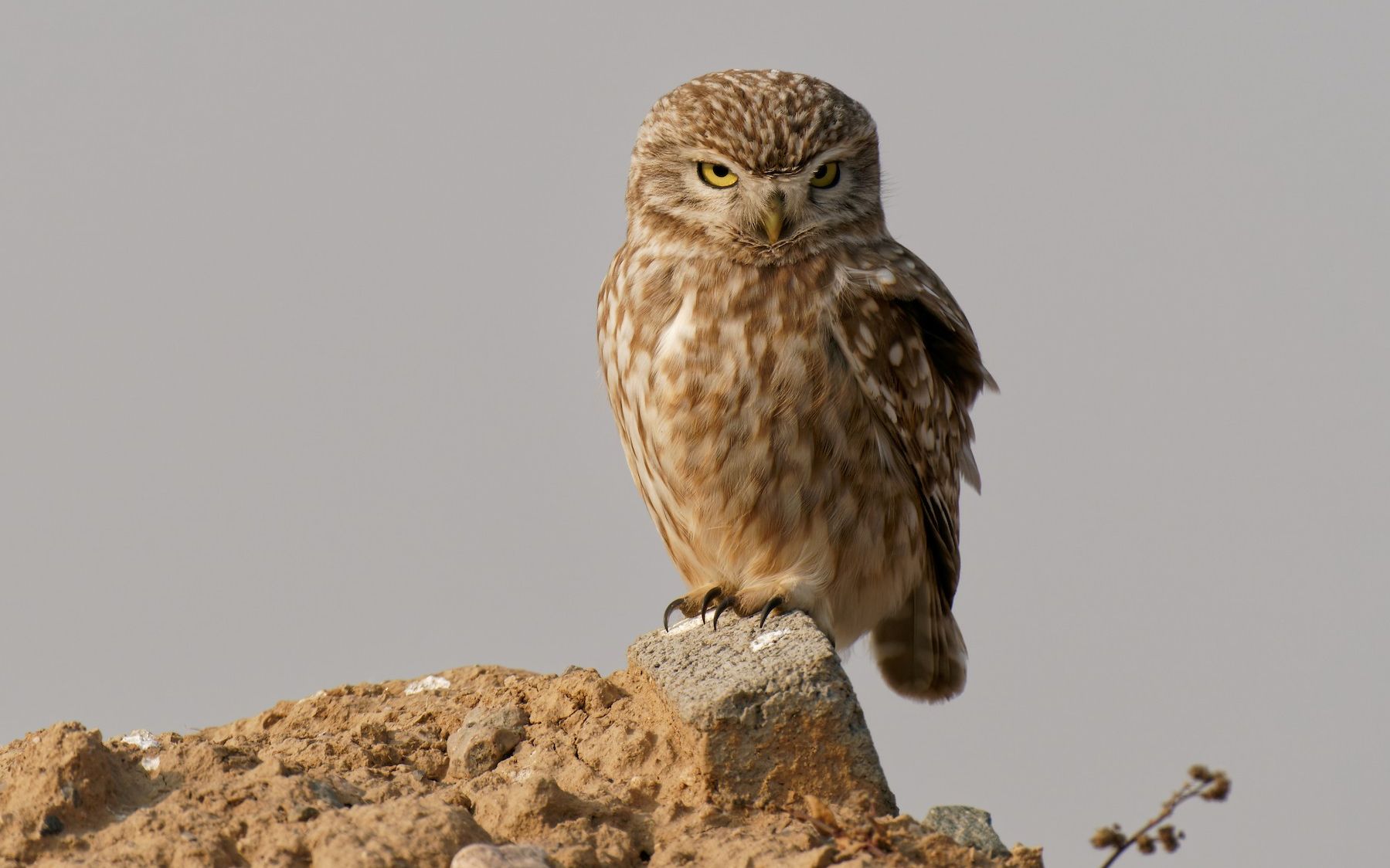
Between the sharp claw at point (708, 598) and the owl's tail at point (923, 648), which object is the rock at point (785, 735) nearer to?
the sharp claw at point (708, 598)

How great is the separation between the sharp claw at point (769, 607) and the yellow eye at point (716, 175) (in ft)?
4.35

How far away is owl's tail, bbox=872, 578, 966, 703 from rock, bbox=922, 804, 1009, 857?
1.33m

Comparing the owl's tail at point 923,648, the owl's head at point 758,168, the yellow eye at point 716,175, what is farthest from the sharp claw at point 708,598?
the yellow eye at point 716,175

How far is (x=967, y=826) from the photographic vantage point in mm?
4215

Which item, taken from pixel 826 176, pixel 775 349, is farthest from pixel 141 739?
pixel 826 176

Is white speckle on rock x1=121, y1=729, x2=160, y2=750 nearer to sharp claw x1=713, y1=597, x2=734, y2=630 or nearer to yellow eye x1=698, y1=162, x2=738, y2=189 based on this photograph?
sharp claw x1=713, y1=597, x2=734, y2=630

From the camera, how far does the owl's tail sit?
18.3 feet

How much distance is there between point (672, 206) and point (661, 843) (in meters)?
2.14

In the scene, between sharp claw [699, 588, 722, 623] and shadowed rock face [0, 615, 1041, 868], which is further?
sharp claw [699, 588, 722, 623]

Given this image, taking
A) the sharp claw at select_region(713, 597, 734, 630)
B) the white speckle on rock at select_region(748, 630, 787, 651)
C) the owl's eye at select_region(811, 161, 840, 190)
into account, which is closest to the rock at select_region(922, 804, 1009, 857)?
the white speckle on rock at select_region(748, 630, 787, 651)

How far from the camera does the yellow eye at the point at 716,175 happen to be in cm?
476

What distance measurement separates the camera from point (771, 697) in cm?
401

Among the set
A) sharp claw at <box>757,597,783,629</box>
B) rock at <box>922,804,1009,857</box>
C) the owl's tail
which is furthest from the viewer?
the owl's tail

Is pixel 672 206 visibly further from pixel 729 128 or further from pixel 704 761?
pixel 704 761
